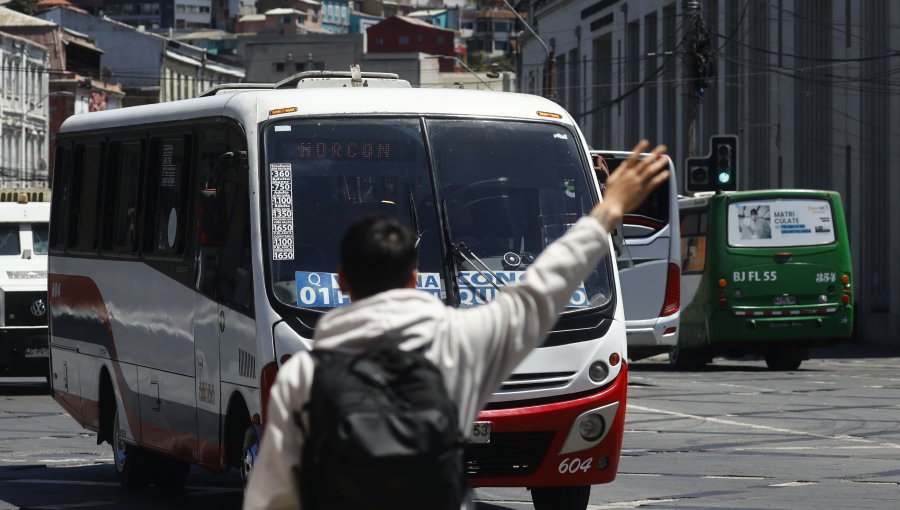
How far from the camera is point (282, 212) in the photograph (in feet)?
32.6

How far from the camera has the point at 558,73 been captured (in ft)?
242

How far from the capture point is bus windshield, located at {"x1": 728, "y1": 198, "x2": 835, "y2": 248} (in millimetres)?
27500

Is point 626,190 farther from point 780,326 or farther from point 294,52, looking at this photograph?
point 294,52

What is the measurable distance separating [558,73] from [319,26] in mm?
123351

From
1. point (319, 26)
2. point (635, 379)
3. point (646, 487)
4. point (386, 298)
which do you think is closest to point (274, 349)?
point (646, 487)

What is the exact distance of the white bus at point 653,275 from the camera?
22625mm

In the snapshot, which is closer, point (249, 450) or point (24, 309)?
point (249, 450)

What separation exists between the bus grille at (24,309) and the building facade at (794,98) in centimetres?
1638

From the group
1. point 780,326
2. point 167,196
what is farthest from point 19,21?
point 167,196

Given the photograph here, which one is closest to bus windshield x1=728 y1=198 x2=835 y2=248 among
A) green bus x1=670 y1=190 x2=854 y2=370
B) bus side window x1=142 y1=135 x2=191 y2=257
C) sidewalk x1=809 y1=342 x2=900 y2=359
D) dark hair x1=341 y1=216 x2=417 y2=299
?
green bus x1=670 y1=190 x2=854 y2=370

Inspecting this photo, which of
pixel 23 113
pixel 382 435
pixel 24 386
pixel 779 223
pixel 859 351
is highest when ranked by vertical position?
pixel 23 113

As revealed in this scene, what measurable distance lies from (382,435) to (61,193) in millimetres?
10921

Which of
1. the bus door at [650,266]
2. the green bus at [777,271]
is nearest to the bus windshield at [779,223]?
the green bus at [777,271]

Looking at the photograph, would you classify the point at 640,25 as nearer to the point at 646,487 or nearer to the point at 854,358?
the point at 854,358
